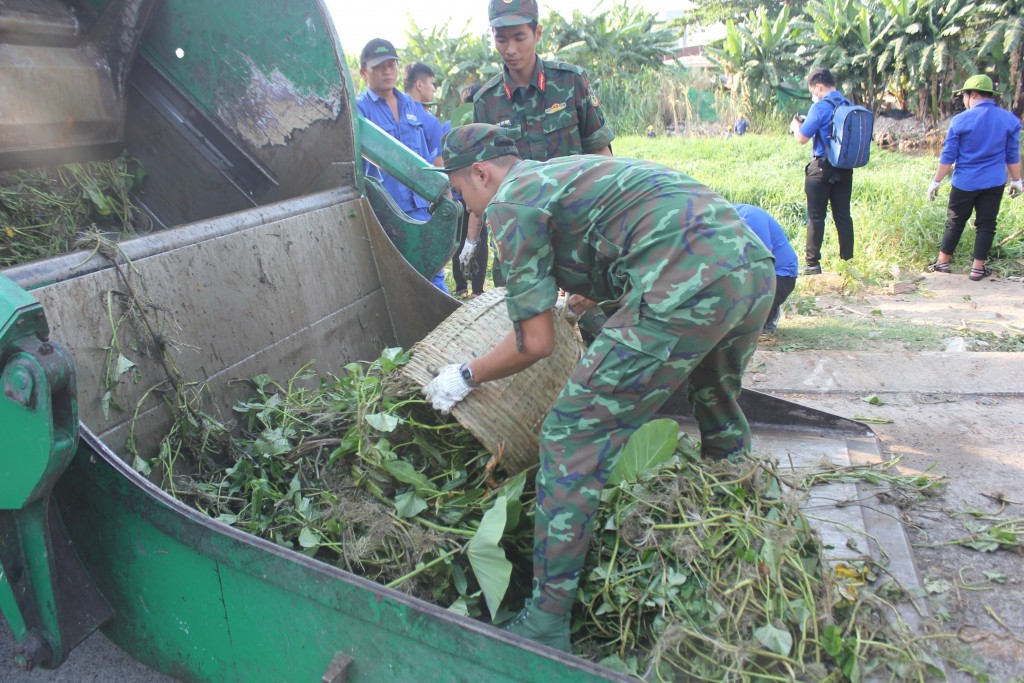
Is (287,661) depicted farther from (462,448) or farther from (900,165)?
(900,165)

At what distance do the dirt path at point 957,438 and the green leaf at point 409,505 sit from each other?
Result: 1.54 meters

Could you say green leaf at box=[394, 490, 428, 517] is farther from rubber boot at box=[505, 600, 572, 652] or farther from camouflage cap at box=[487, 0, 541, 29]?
camouflage cap at box=[487, 0, 541, 29]

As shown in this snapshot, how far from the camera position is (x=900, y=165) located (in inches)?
467

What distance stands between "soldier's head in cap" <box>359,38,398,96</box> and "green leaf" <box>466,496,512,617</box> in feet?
12.6

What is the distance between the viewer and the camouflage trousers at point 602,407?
2059 millimetres

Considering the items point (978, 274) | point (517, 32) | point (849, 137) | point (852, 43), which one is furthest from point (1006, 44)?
point (517, 32)

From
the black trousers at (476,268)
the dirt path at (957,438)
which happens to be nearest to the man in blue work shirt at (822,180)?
the dirt path at (957,438)

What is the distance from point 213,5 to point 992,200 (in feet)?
21.6

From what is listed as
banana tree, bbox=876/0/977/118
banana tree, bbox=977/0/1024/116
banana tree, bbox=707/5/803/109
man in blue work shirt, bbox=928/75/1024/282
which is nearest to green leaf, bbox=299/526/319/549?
man in blue work shirt, bbox=928/75/1024/282

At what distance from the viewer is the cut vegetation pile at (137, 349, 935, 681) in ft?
6.37

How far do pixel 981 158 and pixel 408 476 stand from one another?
6583mm

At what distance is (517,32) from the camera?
12.8ft

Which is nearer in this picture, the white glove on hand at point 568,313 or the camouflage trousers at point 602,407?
the camouflage trousers at point 602,407

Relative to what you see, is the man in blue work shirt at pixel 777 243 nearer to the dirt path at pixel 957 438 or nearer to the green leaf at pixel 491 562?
the dirt path at pixel 957 438
